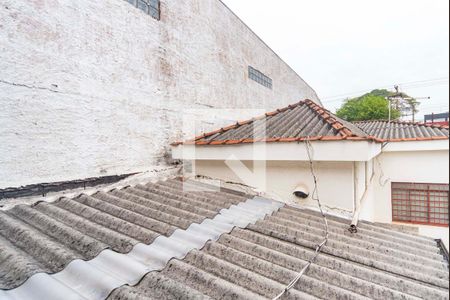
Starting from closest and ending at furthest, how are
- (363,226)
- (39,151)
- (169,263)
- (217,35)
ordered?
(169,263) → (39,151) → (363,226) → (217,35)

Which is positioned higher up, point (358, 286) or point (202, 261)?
point (202, 261)

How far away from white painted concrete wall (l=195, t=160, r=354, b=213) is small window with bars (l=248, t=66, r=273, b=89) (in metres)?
5.48

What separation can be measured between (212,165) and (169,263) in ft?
11.7

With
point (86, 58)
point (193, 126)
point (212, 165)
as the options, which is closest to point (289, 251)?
point (212, 165)

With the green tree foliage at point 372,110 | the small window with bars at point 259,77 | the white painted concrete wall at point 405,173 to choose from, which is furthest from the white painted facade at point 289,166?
the green tree foliage at point 372,110

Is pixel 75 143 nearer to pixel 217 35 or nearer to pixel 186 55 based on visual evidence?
pixel 186 55

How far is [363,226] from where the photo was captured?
428 centimetres

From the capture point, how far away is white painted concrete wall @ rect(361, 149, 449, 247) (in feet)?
27.8

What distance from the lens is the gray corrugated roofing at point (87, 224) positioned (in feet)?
7.09

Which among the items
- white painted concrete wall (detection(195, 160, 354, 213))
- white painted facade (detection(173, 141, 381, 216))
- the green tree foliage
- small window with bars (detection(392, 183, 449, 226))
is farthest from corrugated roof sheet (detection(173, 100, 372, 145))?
Answer: the green tree foliage

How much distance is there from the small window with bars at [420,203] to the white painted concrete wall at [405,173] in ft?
0.78

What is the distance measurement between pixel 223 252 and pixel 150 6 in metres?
5.10
